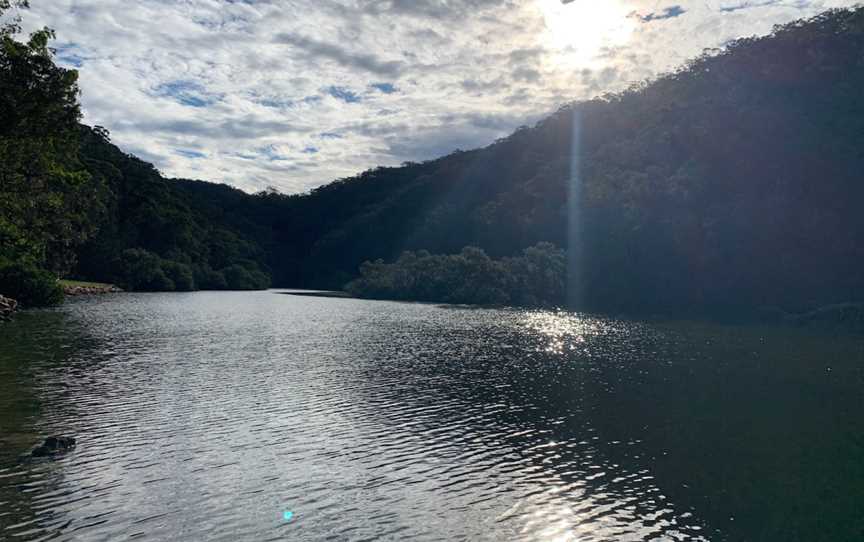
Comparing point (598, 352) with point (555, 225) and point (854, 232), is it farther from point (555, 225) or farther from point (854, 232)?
point (555, 225)

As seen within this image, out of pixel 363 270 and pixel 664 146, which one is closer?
pixel 664 146

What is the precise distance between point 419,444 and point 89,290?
130546 mm

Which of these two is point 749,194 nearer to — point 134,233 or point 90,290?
point 90,290

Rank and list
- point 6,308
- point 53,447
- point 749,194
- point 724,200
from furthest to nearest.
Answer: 1. point 724,200
2. point 749,194
3. point 6,308
4. point 53,447

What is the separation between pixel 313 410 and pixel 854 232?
12534cm

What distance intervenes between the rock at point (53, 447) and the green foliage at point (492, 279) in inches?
4896

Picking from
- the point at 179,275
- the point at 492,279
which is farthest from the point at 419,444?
the point at 179,275

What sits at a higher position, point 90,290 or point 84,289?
point 84,289

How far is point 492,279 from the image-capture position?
487 feet

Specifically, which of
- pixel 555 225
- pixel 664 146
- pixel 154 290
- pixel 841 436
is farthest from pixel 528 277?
pixel 841 436

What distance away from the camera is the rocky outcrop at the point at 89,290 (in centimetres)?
12434

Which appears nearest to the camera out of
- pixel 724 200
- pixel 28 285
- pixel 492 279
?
pixel 28 285

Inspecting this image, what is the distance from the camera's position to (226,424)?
28.9m

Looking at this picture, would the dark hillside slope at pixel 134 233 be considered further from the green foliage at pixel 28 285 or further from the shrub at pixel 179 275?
the green foliage at pixel 28 285
